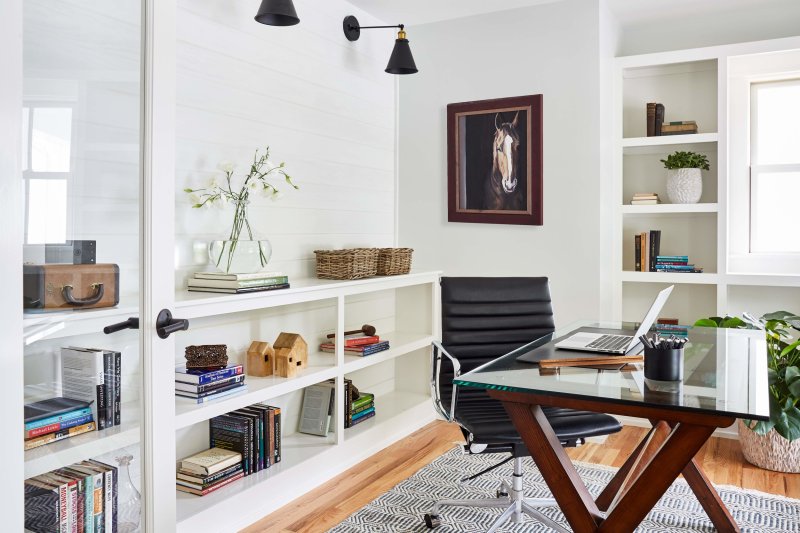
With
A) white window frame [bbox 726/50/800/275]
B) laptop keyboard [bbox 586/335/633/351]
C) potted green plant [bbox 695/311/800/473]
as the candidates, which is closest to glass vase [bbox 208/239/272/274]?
laptop keyboard [bbox 586/335/633/351]

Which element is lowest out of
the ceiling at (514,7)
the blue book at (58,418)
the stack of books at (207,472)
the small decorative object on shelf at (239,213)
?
the stack of books at (207,472)

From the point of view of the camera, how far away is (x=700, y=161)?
3.93 meters

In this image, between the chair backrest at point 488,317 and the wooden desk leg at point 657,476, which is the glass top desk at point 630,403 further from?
the chair backrest at point 488,317

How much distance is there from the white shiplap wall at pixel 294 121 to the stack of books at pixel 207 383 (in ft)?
1.38

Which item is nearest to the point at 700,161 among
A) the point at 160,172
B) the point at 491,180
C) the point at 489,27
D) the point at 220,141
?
the point at 491,180

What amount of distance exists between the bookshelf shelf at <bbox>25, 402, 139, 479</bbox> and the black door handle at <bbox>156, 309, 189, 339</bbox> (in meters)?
0.22

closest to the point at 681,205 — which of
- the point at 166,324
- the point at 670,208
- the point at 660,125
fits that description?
the point at 670,208

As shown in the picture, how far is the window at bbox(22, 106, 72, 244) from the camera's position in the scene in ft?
5.15

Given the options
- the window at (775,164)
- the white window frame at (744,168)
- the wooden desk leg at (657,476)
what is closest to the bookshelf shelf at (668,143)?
the white window frame at (744,168)

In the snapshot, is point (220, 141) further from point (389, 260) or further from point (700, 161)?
point (700, 161)

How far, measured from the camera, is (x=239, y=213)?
288cm

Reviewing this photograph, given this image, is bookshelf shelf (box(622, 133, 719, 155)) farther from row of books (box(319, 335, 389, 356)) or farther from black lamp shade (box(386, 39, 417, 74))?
row of books (box(319, 335, 389, 356))

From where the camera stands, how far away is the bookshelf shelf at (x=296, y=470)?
2551 mm

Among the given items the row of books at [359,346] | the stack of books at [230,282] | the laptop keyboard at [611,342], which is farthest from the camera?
the row of books at [359,346]
